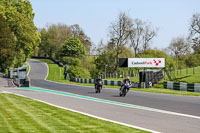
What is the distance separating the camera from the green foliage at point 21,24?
247ft

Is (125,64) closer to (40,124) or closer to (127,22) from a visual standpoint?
(127,22)

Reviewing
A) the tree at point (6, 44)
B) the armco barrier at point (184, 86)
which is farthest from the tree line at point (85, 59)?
the armco barrier at point (184, 86)

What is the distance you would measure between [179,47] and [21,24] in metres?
48.2

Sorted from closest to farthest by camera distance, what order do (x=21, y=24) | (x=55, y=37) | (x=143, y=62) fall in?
1. (x=143, y=62)
2. (x=21, y=24)
3. (x=55, y=37)

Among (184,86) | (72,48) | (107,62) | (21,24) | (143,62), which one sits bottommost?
(184,86)

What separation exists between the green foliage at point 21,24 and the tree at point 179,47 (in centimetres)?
4299

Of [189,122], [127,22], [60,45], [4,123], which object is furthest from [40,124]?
[60,45]

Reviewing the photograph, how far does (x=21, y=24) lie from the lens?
247 ft

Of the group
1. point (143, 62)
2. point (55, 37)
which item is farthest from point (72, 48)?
point (143, 62)

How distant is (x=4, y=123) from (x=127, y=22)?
2687 inches

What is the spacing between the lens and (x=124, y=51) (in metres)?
78.5

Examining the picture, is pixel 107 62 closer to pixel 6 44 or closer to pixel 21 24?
pixel 21 24

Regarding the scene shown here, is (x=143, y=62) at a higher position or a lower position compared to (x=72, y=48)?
lower

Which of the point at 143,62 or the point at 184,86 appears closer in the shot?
the point at 184,86
